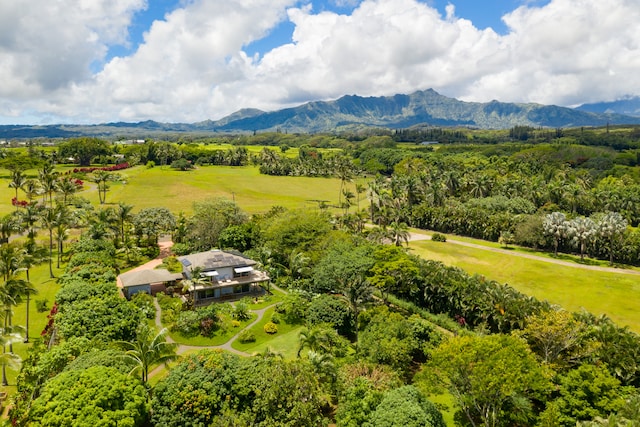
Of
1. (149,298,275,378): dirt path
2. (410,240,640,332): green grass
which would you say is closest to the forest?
(149,298,275,378): dirt path

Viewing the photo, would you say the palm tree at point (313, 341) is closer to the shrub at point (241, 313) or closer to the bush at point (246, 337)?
the bush at point (246, 337)

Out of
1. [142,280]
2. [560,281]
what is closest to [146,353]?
[142,280]

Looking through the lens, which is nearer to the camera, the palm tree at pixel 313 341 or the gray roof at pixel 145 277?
Answer: the palm tree at pixel 313 341

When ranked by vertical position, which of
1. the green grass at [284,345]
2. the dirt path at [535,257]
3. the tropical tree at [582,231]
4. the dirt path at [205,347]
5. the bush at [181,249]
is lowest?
the green grass at [284,345]

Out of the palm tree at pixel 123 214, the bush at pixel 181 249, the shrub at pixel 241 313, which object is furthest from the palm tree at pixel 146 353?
the palm tree at pixel 123 214

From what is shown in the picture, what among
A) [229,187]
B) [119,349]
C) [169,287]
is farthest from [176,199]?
[119,349]

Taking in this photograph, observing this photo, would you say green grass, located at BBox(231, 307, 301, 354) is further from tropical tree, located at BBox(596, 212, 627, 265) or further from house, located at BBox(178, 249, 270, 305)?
tropical tree, located at BBox(596, 212, 627, 265)

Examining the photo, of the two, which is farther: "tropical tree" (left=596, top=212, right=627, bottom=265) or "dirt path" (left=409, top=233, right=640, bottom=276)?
"tropical tree" (left=596, top=212, right=627, bottom=265)

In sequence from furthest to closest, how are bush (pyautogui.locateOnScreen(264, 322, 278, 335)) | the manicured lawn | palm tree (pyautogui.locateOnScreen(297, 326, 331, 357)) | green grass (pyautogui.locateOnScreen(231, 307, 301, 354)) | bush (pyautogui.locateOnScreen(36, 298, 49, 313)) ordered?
1. the manicured lawn
2. bush (pyautogui.locateOnScreen(36, 298, 49, 313))
3. bush (pyautogui.locateOnScreen(264, 322, 278, 335))
4. green grass (pyautogui.locateOnScreen(231, 307, 301, 354))
5. palm tree (pyautogui.locateOnScreen(297, 326, 331, 357))

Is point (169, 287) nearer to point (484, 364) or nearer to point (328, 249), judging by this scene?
point (328, 249)

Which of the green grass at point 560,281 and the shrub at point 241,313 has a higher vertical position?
the shrub at point 241,313
